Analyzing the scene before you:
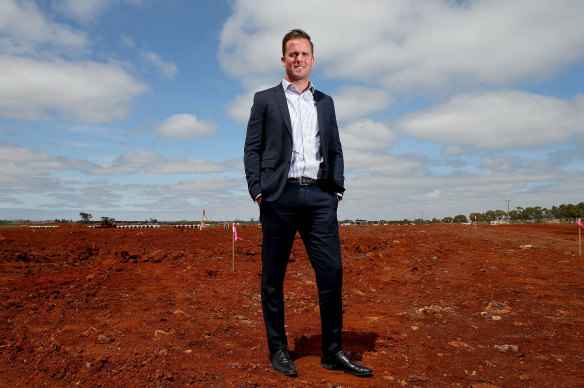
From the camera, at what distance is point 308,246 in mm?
3180

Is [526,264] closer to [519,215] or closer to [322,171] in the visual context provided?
[322,171]

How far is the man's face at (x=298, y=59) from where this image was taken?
Result: 3.11 m

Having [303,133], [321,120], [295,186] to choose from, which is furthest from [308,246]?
[321,120]

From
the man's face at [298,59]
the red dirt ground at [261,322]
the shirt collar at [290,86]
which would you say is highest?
the man's face at [298,59]

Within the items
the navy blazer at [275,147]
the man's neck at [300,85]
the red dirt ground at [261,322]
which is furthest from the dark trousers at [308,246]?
the man's neck at [300,85]

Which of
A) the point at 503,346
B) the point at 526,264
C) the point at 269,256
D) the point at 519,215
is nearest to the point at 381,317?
the point at 503,346

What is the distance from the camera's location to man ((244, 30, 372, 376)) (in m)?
3.00

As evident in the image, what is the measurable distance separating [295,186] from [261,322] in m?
2.37

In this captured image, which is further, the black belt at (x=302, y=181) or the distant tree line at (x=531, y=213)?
the distant tree line at (x=531, y=213)

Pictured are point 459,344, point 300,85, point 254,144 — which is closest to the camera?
point 254,144

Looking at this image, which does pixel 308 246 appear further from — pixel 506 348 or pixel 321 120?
pixel 506 348

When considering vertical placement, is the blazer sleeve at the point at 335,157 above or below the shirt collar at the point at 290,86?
below

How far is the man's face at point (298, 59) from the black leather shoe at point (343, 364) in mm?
2134

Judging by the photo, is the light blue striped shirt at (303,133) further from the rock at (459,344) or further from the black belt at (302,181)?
the rock at (459,344)
